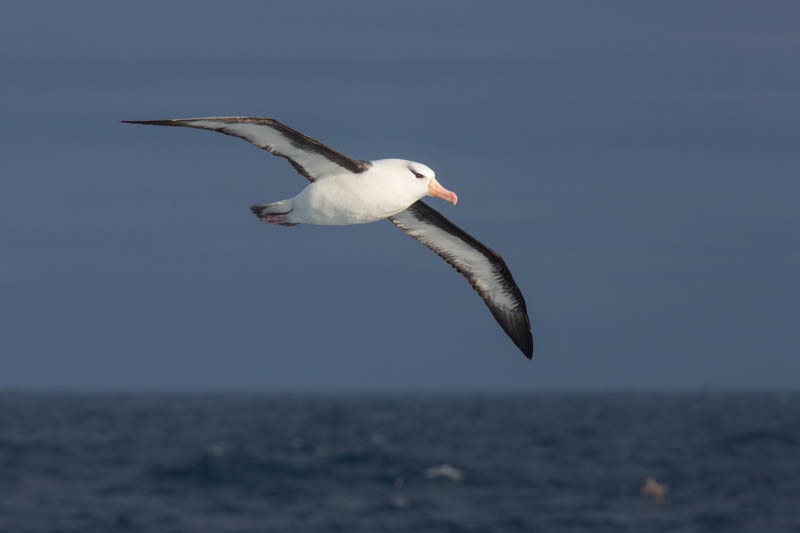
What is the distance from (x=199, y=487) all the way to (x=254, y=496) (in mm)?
5465

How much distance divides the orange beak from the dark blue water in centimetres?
3597

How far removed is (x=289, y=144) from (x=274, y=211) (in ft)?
4.01

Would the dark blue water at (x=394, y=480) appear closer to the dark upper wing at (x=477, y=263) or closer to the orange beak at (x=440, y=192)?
the dark upper wing at (x=477, y=263)

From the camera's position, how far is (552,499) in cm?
5256

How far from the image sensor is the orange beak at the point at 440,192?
458 inches

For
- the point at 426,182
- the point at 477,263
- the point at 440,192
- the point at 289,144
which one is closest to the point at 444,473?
the point at 477,263

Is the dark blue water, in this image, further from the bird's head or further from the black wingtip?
the bird's head

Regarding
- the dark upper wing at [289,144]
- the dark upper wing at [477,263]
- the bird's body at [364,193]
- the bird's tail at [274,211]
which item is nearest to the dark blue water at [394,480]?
the dark upper wing at [477,263]

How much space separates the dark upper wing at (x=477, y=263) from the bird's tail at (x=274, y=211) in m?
2.68

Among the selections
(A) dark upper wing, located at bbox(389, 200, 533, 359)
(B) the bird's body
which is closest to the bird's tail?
(B) the bird's body

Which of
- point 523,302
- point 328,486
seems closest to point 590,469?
point 328,486

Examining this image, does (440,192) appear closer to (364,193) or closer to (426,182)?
(426,182)

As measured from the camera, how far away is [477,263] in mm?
14953

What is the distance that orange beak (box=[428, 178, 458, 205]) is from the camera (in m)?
11.6
